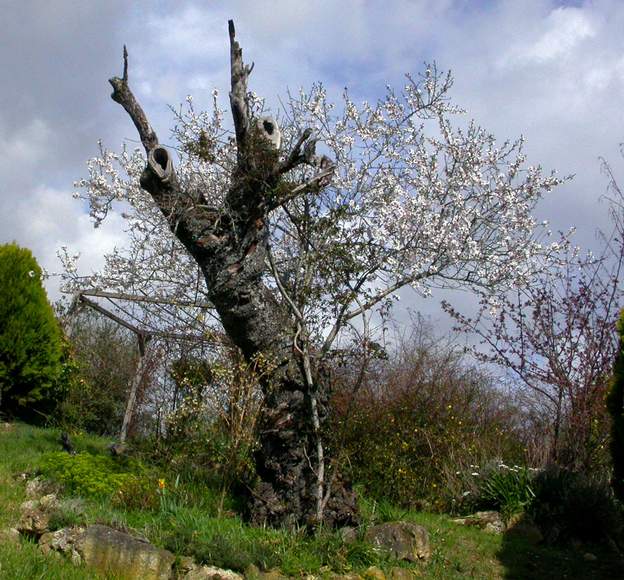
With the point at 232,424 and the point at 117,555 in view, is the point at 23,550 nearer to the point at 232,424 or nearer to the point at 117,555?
the point at 117,555

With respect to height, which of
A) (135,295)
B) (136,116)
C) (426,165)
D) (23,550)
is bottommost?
(23,550)

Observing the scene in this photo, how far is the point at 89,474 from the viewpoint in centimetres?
707

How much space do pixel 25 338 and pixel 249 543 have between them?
273 inches

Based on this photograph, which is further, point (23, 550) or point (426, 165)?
point (426, 165)

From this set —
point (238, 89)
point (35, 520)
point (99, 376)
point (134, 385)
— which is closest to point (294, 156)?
point (238, 89)

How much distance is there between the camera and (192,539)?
579 centimetres

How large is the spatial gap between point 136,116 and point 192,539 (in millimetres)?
3952

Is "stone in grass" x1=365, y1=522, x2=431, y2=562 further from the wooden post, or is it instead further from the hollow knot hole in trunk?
the wooden post

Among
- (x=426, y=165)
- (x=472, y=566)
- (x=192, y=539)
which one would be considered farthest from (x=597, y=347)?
(x=192, y=539)

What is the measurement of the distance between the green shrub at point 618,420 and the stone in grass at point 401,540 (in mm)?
1880

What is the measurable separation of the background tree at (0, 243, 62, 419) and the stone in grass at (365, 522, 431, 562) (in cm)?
703

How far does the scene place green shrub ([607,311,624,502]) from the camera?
7023mm

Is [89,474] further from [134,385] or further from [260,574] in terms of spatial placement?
[134,385]

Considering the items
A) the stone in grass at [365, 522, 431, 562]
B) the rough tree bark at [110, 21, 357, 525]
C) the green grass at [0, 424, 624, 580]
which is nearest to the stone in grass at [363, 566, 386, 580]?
the green grass at [0, 424, 624, 580]
